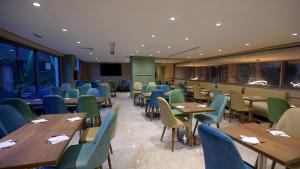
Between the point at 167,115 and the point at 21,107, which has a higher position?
the point at 21,107

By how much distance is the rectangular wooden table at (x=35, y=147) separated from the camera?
3.79 feet

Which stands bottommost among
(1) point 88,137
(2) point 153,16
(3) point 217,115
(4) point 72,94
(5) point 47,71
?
(1) point 88,137

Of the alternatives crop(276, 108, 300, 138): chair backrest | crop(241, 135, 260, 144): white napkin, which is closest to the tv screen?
crop(276, 108, 300, 138): chair backrest

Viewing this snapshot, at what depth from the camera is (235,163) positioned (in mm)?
1084

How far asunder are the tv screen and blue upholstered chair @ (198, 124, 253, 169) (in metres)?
13.2

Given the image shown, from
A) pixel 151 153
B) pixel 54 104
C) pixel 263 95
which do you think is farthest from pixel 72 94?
pixel 263 95

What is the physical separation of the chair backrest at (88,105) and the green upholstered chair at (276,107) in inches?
158

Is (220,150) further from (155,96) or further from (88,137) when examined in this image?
(155,96)

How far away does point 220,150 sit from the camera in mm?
1148

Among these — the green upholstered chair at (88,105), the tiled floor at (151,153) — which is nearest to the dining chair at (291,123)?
the tiled floor at (151,153)

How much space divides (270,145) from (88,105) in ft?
10.4

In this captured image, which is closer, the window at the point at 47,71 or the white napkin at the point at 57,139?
the white napkin at the point at 57,139

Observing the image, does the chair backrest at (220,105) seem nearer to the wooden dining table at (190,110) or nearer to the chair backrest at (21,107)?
the wooden dining table at (190,110)

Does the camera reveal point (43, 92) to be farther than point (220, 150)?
Yes
